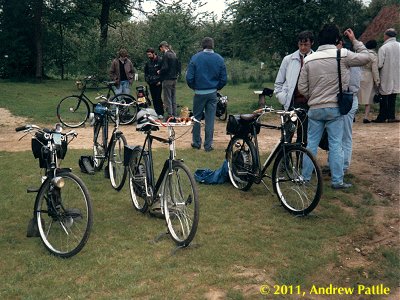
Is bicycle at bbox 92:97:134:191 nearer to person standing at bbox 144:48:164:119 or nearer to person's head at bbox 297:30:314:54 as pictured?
person's head at bbox 297:30:314:54

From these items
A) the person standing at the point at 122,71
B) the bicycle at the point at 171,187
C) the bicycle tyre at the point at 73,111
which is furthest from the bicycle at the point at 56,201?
the person standing at the point at 122,71

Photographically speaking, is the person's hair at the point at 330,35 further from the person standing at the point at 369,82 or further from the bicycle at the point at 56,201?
the person standing at the point at 369,82

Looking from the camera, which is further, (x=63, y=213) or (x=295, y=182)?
(x=295, y=182)

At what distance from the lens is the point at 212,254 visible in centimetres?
408

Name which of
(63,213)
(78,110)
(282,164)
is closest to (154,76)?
(78,110)

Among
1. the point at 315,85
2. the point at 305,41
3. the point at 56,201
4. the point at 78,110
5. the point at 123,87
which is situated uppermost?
the point at 305,41

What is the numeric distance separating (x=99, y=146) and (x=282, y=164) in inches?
113

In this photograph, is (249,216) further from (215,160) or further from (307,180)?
(215,160)

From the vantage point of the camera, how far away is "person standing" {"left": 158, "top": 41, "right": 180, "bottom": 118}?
1084 centimetres

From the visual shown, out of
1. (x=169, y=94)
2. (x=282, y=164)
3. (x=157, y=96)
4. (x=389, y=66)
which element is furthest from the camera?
(x=157, y=96)

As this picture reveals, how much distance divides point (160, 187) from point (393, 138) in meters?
5.55

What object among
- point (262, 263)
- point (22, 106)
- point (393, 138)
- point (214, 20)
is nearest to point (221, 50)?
point (214, 20)

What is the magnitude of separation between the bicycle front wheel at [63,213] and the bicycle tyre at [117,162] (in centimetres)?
154

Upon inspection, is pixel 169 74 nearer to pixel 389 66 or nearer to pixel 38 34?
pixel 389 66
